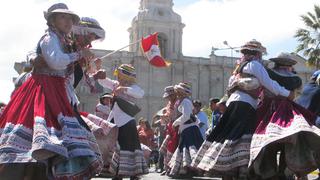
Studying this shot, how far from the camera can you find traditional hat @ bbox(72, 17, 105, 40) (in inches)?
241

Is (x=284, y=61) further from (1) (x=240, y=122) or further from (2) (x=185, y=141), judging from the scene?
(2) (x=185, y=141)

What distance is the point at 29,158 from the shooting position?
16.3 ft

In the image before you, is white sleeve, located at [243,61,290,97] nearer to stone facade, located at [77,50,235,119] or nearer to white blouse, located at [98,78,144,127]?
white blouse, located at [98,78,144,127]

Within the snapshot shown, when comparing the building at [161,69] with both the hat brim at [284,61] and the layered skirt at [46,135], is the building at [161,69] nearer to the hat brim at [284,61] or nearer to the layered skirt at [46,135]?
the hat brim at [284,61]

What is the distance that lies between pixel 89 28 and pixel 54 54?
993 mm

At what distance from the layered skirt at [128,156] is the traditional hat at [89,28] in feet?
8.62

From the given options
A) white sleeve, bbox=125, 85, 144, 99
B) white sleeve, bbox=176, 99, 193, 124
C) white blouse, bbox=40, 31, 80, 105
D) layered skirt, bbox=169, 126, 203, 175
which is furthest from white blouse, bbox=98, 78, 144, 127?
white blouse, bbox=40, 31, 80, 105

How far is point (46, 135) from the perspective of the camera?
4.93m

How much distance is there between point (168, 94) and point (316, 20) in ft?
71.9

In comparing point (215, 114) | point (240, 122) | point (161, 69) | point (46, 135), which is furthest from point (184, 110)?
point (161, 69)

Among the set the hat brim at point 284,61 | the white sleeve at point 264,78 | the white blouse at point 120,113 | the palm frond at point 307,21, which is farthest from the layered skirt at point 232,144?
the palm frond at point 307,21

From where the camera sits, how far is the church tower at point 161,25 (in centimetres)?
5644

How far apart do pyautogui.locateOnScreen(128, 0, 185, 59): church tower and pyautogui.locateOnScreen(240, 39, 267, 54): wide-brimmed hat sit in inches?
1922

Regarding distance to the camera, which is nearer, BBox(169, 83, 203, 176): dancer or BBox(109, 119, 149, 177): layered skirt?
BBox(109, 119, 149, 177): layered skirt
